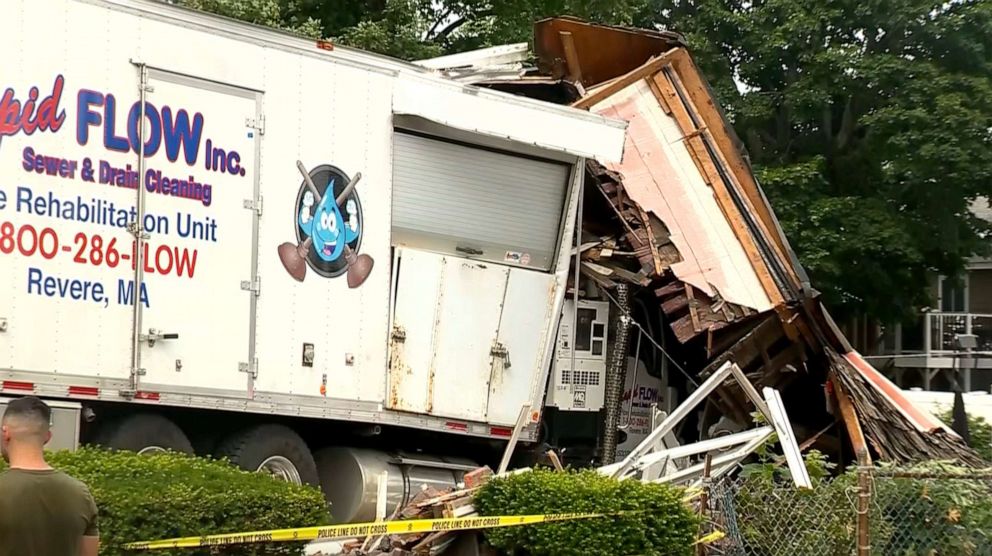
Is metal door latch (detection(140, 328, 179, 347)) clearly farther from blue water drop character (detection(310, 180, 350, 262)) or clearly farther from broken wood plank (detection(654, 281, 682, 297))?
broken wood plank (detection(654, 281, 682, 297))

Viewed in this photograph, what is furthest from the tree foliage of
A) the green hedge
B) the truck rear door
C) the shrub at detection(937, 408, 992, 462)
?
the green hedge

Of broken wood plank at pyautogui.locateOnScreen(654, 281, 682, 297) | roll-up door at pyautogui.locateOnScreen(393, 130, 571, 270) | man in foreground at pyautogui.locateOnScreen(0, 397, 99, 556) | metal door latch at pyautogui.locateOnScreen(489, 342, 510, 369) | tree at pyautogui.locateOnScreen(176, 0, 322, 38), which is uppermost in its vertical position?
tree at pyautogui.locateOnScreen(176, 0, 322, 38)

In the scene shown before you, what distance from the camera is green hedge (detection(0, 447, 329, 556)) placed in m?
6.56

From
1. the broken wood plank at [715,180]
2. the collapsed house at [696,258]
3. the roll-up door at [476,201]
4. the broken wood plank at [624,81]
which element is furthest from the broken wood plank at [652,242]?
the broken wood plank at [624,81]

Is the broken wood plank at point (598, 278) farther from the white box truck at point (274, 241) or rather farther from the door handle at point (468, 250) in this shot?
the door handle at point (468, 250)

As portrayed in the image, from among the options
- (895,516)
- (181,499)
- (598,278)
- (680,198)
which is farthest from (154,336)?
(680,198)

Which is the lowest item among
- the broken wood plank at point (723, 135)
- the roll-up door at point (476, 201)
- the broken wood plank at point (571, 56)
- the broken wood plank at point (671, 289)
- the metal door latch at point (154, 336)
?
the metal door latch at point (154, 336)

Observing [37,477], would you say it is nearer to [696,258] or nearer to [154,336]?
[154,336]

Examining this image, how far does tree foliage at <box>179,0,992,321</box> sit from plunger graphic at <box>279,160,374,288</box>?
8.45m

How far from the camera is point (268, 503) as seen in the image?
281 inches

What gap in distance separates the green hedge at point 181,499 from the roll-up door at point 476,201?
3.91m

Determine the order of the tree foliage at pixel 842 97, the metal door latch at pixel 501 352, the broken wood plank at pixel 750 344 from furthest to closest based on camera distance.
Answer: the tree foliage at pixel 842 97 → the broken wood plank at pixel 750 344 → the metal door latch at pixel 501 352

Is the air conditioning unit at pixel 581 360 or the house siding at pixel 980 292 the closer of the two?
the air conditioning unit at pixel 581 360

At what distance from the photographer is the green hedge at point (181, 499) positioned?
258 inches
